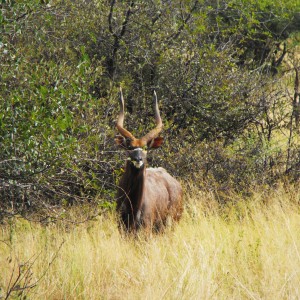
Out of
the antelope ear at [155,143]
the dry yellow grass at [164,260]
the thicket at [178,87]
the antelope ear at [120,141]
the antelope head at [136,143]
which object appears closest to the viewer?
the dry yellow grass at [164,260]

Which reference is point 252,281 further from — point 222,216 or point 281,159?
point 281,159

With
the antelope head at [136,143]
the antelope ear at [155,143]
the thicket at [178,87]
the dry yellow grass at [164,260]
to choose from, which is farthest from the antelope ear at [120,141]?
the thicket at [178,87]

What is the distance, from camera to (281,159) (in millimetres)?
9664

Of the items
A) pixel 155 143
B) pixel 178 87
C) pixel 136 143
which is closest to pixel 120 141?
pixel 136 143

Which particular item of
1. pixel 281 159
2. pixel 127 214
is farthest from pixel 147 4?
pixel 127 214

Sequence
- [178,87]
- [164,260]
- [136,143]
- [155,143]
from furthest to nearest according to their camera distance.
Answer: [178,87] → [155,143] → [136,143] → [164,260]

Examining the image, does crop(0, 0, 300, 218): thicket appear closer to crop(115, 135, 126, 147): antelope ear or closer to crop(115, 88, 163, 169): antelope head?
crop(115, 88, 163, 169): antelope head

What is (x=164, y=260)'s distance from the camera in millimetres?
6102

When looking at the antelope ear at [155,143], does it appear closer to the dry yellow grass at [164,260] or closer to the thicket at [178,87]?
the dry yellow grass at [164,260]

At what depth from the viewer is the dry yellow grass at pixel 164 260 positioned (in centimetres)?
514

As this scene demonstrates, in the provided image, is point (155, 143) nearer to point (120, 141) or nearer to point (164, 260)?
point (120, 141)

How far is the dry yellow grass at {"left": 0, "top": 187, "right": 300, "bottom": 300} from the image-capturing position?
16.9 ft

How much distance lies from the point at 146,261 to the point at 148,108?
13.3 ft

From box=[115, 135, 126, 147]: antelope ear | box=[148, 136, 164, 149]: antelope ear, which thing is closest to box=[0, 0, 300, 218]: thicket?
box=[148, 136, 164, 149]: antelope ear
